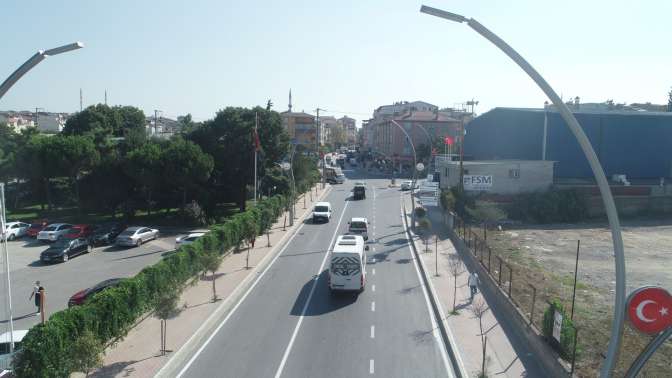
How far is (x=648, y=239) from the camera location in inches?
1448

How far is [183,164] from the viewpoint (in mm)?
41031

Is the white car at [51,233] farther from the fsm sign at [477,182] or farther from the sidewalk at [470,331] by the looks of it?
the fsm sign at [477,182]

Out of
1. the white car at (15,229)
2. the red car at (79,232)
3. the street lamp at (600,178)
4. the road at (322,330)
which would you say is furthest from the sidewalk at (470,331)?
the white car at (15,229)

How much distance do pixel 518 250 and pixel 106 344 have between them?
24122 millimetres

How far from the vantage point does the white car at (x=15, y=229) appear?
38.3 m

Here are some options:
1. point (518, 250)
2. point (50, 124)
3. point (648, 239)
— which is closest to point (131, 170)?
point (518, 250)

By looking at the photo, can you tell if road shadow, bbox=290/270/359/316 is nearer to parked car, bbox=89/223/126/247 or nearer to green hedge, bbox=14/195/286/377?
green hedge, bbox=14/195/286/377

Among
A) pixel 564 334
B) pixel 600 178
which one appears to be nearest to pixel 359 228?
pixel 564 334

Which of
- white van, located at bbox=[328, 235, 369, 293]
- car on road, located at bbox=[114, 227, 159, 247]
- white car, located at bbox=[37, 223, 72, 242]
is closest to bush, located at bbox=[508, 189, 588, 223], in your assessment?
white van, located at bbox=[328, 235, 369, 293]

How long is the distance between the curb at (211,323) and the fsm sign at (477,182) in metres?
21.1

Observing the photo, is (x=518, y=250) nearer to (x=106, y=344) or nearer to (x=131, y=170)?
(x=106, y=344)

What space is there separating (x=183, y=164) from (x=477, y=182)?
2549 centimetres

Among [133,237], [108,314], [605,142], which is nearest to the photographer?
[108,314]

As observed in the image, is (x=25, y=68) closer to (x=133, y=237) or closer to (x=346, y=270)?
(x=346, y=270)
